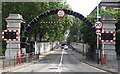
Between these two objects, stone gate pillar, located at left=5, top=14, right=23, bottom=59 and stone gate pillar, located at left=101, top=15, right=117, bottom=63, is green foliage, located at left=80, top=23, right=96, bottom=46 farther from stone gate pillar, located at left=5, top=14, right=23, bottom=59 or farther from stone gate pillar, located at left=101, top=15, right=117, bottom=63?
stone gate pillar, located at left=5, top=14, right=23, bottom=59

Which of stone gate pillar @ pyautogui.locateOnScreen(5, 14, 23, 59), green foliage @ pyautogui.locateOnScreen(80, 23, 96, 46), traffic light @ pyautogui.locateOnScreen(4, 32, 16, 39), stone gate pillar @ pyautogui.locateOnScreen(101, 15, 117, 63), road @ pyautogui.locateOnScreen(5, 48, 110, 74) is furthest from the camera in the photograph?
green foliage @ pyautogui.locateOnScreen(80, 23, 96, 46)

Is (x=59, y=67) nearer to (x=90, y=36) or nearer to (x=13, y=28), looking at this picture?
(x=13, y=28)

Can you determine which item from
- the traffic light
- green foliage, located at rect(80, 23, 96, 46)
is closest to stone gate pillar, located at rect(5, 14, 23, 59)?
the traffic light

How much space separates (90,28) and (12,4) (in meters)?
20.5

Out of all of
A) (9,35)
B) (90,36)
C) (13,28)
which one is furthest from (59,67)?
(90,36)

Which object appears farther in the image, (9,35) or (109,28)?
(109,28)

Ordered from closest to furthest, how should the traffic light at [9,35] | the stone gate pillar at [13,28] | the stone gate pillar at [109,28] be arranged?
1. the traffic light at [9,35]
2. the stone gate pillar at [13,28]
3. the stone gate pillar at [109,28]

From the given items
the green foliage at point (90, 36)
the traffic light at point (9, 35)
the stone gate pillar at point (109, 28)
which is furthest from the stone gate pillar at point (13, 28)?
the green foliage at point (90, 36)

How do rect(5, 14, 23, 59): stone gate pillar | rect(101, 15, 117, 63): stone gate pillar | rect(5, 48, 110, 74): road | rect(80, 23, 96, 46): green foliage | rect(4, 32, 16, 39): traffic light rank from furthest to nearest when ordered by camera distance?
rect(80, 23, 96, 46): green foliage → rect(101, 15, 117, 63): stone gate pillar → rect(5, 14, 23, 59): stone gate pillar → rect(4, 32, 16, 39): traffic light → rect(5, 48, 110, 74): road

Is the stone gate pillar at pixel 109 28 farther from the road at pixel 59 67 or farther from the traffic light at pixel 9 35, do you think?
the traffic light at pixel 9 35

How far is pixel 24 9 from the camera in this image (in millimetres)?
57594

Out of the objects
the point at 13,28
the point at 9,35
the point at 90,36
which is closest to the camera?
the point at 9,35

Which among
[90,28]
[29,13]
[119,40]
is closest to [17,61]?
[90,28]

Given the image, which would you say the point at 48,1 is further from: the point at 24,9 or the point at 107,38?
the point at 107,38
